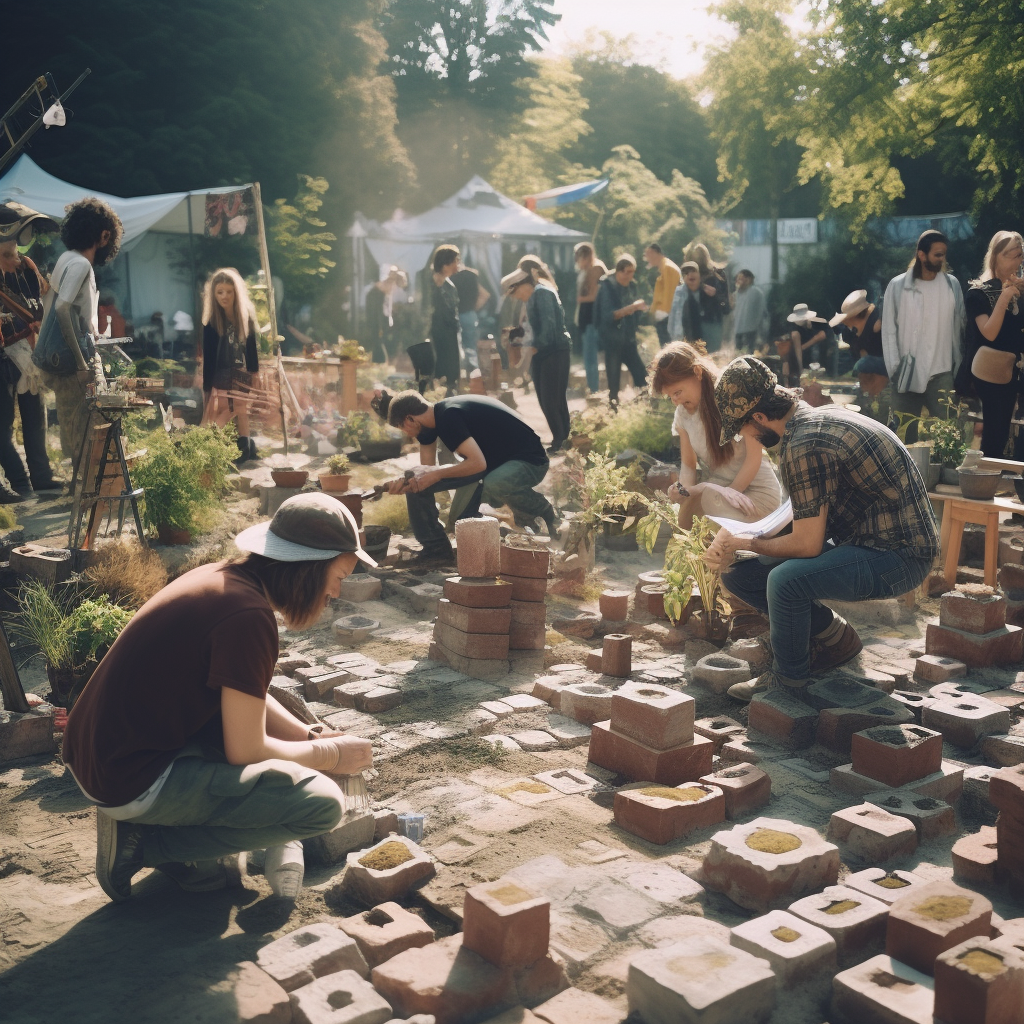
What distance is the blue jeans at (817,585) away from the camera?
4.43 metres

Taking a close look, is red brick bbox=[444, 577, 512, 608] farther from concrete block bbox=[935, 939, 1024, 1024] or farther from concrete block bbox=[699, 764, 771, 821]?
concrete block bbox=[935, 939, 1024, 1024]

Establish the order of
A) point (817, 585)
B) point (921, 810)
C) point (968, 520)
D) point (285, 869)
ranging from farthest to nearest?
point (968, 520) < point (817, 585) < point (921, 810) < point (285, 869)

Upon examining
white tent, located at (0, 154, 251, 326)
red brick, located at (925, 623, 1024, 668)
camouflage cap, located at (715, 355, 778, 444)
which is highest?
white tent, located at (0, 154, 251, 326)

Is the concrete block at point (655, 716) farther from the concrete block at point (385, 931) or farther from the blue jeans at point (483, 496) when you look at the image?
the blue jeans at point (483, 496)

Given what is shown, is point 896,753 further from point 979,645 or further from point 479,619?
point 479,619

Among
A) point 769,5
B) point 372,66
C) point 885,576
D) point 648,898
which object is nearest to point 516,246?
point 372,66

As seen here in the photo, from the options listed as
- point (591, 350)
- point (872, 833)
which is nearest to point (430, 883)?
point (872, 833)

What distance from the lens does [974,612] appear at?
17.0ft

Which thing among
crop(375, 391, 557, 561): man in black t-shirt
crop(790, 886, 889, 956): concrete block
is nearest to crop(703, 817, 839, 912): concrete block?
crop(790, 886, 889, 956): concrete block

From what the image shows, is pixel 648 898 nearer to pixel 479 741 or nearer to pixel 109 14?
pixel 479 741

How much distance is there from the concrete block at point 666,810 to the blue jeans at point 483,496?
131 inches

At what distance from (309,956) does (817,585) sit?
2.65 m

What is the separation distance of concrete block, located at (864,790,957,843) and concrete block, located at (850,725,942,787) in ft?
0.29

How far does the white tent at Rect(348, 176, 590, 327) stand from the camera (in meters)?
21.0
